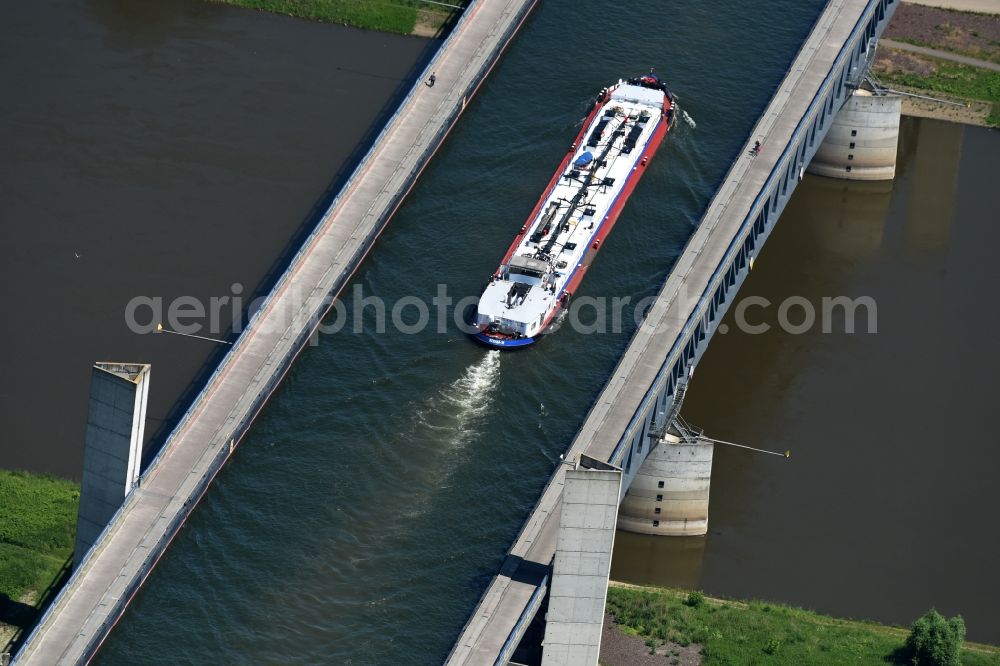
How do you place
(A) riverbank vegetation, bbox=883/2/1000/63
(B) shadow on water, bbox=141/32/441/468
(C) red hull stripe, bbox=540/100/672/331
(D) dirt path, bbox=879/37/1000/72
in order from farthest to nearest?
(A) riverbank vegetation, bbox=883/2/1000/63
(D) dirt path, bbox=879/37/1000/72
(C) red hull stripe, bbox=540/100/672/331
(B) shadow on water, bbox=141/32/441/468

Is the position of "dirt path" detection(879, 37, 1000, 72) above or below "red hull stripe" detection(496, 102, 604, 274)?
above

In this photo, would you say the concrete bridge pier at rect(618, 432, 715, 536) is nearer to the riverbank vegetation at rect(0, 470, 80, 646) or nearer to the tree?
the tree

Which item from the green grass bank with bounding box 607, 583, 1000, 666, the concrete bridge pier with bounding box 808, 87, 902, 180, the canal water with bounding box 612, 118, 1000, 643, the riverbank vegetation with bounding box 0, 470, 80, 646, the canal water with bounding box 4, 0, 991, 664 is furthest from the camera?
the concrete bridge pier with bounding box 808, 87, 902, 180

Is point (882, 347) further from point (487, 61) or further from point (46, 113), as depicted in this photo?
point (46, 113)

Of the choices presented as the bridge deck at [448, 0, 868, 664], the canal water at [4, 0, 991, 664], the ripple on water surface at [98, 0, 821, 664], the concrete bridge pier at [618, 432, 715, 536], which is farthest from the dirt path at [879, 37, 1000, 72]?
the concrete bridge pier at [618, 432, 715, 536]

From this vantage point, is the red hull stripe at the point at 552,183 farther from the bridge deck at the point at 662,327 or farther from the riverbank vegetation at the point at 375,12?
the riverbank vegetation at the point at 375,12

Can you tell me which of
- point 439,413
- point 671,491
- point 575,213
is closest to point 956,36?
point 575,213

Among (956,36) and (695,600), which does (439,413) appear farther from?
(956,36)
